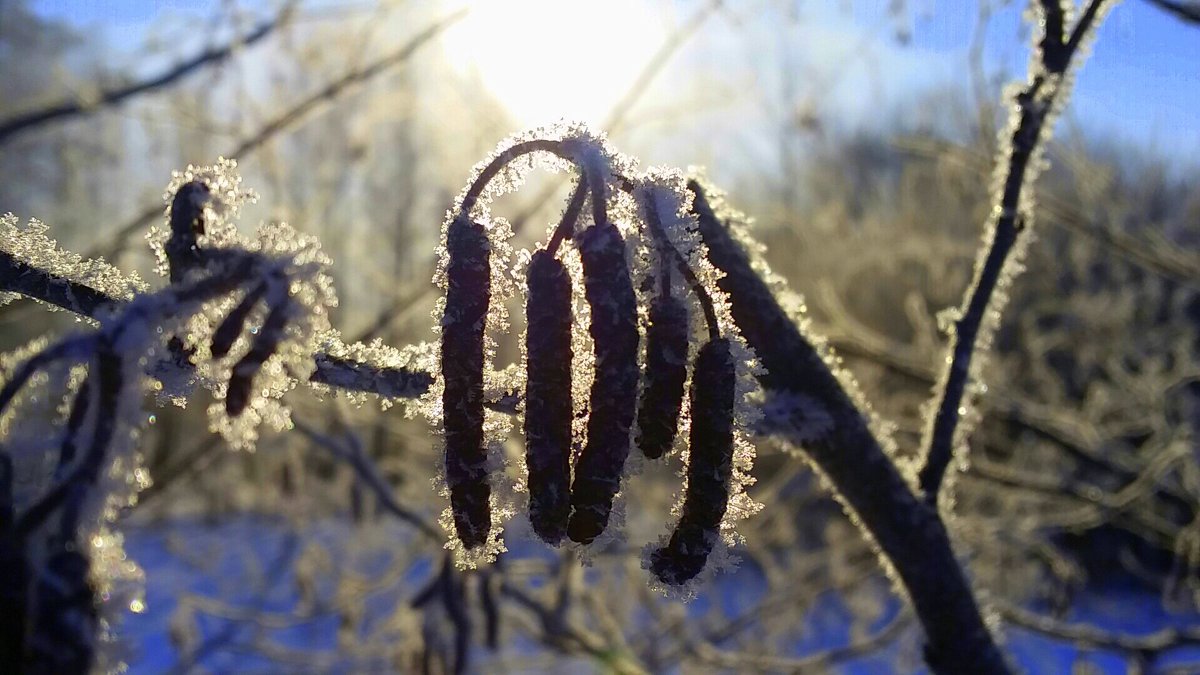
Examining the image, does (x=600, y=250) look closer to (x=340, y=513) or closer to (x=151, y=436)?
(x=340, y=513)

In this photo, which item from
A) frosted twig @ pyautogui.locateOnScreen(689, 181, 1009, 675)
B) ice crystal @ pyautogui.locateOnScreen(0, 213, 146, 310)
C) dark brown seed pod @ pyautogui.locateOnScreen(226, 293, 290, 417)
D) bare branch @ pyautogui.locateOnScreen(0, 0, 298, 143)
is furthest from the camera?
bare branch @ pyautogui.locateOnScreen(0, 0, 298, 143)

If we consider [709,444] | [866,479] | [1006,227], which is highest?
[1006,227]

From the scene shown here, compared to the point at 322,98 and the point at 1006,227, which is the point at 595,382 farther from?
the point at 322,98

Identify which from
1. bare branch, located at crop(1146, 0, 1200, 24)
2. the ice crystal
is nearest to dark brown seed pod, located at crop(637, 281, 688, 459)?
the ice crystal

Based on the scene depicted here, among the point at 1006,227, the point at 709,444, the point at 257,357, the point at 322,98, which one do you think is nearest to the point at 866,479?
the point at 1006,227

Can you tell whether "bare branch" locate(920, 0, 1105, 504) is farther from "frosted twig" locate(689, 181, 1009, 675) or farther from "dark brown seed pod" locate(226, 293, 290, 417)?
"dark brown seed pod" locate(226, 293, 290, 417)

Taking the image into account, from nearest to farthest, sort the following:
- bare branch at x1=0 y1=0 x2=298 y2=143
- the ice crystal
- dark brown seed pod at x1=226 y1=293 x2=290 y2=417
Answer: dark brown seed pod at x1=226 y1=293 x2=290 y2=417, the ice crystal, bare branch at x1=0 y1=0 x2=298 y2=143
